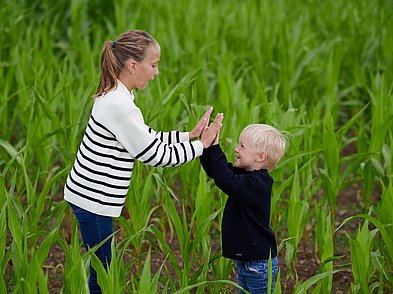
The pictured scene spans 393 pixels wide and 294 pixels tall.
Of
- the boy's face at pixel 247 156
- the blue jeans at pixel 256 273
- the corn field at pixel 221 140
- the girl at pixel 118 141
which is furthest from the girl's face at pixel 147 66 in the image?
the blue jeans at pixel 256 273

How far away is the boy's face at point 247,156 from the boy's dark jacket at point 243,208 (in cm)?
3

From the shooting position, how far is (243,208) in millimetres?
2416

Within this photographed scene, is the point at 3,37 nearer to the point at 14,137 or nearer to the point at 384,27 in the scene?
the point at 14,137

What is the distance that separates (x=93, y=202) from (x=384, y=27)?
4156 mm

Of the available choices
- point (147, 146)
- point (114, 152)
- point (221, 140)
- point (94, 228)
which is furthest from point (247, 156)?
point (221, 140)

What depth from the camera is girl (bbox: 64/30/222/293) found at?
2.41 meters

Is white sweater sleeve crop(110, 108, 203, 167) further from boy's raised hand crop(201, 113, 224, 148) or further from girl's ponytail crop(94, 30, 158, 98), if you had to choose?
girl's ponytail crop(94, 30, 158, 98)

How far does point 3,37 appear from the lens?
530cm

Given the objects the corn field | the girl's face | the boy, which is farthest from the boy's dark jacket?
the girl's face

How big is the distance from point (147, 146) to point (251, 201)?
0.36 metres

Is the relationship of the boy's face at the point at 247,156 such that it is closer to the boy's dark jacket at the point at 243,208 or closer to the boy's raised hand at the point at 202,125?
the boy's dark jacket at the point at 243,208

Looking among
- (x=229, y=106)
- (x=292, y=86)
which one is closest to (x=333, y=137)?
(x=229, y=106)

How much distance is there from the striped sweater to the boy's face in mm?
129

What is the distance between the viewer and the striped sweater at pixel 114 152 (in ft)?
7.88
